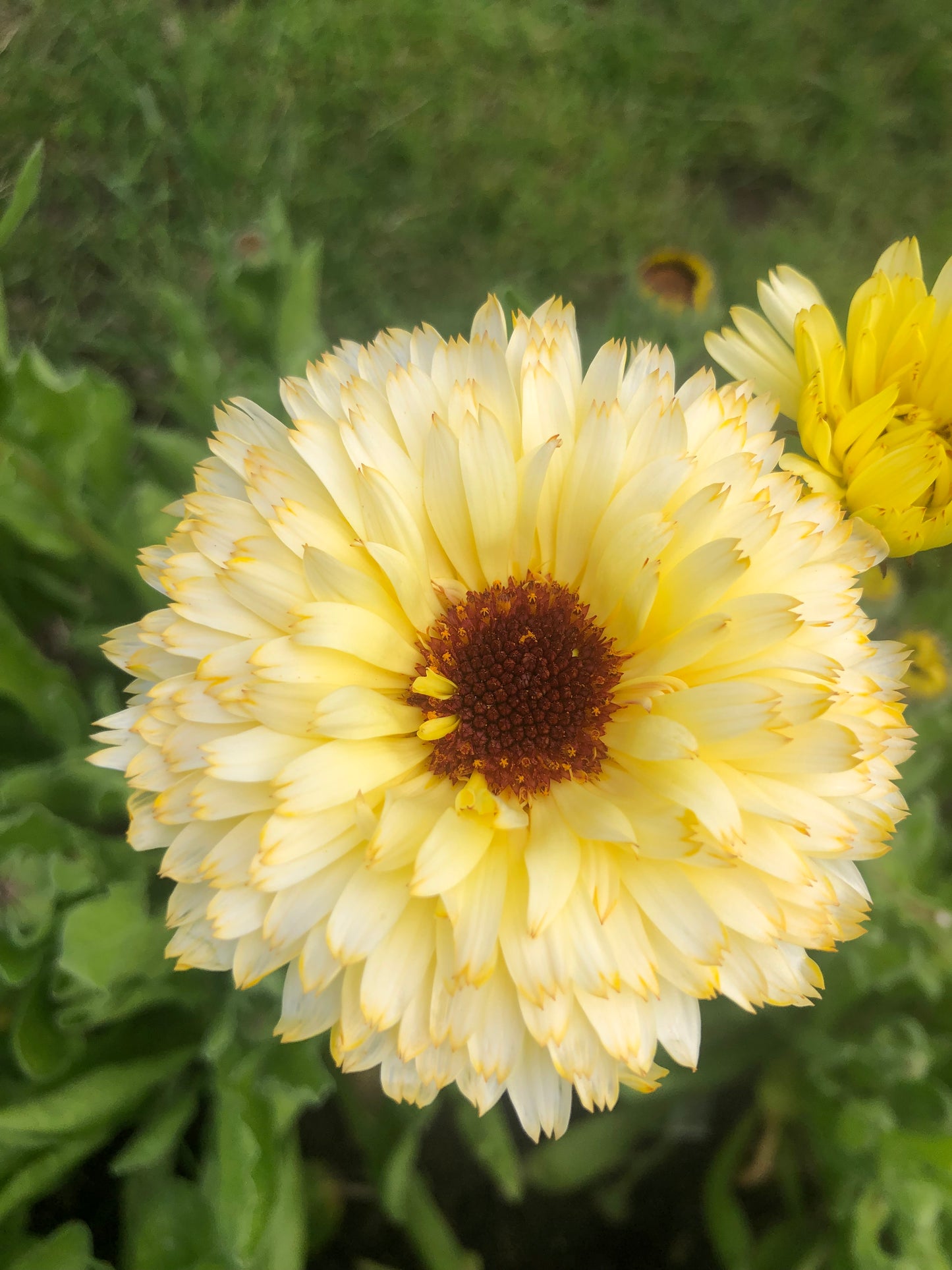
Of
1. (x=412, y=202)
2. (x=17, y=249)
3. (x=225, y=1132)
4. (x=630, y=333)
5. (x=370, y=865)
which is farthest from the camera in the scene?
(x=412, y=202)

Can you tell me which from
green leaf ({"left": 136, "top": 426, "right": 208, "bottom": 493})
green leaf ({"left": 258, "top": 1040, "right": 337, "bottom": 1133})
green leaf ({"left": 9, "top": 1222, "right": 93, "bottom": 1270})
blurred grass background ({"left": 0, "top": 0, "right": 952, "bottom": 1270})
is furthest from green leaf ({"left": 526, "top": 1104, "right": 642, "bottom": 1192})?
green leaf ({"left": 136, "top": 426, "right": 208, "bottom": 493})

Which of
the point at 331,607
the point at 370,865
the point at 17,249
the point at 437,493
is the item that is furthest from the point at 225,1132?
the point at 17,249

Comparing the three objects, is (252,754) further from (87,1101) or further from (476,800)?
(87,1101)

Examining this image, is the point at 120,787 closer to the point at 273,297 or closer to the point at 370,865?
the point at 370,865

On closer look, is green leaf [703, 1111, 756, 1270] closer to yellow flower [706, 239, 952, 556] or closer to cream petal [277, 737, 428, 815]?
cream petal [277, 737, 428, 815]

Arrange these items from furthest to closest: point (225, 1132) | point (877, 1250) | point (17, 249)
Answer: point (17, 249) → point (877, 1250) → point (225, 1132)

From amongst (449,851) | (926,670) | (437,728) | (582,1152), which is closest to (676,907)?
(449,851)
